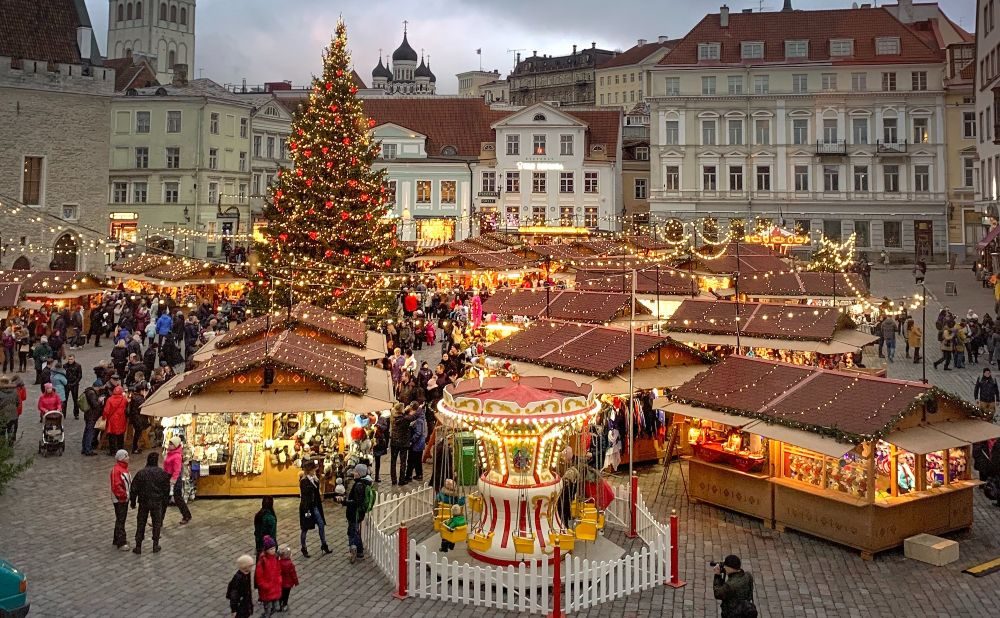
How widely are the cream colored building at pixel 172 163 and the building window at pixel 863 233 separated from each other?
41326 millimetres

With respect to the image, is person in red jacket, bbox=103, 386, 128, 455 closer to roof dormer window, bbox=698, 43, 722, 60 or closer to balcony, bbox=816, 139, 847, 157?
roof dormer window, bbox=698, 43, 722, 60

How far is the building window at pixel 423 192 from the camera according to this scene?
63.1 metres

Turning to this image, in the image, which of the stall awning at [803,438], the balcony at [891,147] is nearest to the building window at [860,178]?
the balcony at [891,147]

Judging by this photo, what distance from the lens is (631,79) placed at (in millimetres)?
104438

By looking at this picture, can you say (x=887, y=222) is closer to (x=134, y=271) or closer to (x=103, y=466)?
(x=134, y=271)

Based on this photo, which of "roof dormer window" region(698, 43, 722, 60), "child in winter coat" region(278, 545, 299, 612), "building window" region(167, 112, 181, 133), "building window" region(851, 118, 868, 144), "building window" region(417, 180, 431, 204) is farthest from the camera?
"building window" region(417, 180, 431, 204)

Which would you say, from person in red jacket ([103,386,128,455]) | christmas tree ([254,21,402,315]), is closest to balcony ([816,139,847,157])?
christmas tree ([254,21,402,315])

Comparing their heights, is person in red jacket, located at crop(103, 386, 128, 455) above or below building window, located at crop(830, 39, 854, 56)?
below

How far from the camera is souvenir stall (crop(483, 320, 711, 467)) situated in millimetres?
16109

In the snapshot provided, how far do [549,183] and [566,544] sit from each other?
5236cm

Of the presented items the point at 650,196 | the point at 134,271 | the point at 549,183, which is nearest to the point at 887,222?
the point at 650,196

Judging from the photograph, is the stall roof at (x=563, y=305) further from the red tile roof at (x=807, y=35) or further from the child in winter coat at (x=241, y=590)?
the red tile roof at (x=807, y=35)

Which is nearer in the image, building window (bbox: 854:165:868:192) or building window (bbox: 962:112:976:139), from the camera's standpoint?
building window (bbox: 962:112:976:139)

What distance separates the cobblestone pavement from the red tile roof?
51812 mm
